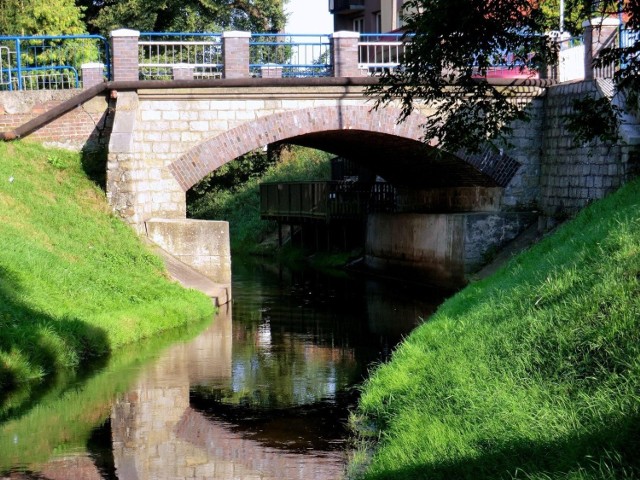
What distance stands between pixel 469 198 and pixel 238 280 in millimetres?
6443

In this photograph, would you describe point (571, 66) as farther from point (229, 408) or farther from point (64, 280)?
point (229, 408)

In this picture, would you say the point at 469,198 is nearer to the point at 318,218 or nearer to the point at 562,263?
the point at 318,218

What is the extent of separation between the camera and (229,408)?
38.7ft

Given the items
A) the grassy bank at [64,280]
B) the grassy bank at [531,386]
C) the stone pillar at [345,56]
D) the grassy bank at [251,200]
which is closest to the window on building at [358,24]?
the grassy bank at [251,200]

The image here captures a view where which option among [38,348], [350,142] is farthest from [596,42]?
[38,348]

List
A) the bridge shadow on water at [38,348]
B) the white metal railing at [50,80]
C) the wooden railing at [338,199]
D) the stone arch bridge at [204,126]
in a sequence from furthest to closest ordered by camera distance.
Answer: the wooden railing at [338,199], the white metal railing at [50,80], the stone arch bridge at [204,126], the bridge shadow on water at [38,348]

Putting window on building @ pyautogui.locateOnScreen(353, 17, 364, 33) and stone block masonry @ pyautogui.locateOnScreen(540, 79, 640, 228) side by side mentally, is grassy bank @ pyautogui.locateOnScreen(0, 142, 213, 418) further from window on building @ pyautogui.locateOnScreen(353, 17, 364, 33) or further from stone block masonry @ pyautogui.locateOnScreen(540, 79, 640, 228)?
window on building @ pyautogui.locateOnScreen(353, 17, 364, 33)

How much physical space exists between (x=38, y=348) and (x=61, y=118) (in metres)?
10.8

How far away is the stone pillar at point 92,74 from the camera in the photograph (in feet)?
76.7

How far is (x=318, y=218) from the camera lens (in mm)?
34312

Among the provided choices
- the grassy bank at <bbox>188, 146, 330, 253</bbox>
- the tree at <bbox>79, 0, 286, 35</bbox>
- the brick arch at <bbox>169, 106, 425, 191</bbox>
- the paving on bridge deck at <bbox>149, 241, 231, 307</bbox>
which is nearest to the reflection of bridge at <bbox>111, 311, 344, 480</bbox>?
the paving on bridge deck at <bbox>149, 241, 231, 307</bbox>

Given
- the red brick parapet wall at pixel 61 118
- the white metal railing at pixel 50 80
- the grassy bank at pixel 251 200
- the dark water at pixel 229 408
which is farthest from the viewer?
the grassy bank at pixel 251 200

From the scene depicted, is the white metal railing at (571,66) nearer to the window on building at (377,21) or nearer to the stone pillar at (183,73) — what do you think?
the stone pillar at (183,73)

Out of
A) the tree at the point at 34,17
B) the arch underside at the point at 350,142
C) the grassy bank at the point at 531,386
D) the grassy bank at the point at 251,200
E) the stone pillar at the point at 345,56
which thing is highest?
the tree at the point at 34,17
